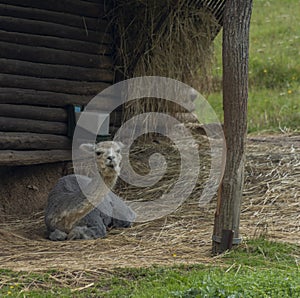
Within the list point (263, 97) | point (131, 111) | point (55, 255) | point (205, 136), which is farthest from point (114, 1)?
point (263, 97)

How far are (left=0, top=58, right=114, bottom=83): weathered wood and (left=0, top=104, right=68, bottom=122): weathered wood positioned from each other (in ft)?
1.47

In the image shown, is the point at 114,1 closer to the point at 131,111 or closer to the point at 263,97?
the point at 131,111

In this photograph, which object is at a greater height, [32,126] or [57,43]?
[57,43]

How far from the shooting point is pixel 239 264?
708 centimetres

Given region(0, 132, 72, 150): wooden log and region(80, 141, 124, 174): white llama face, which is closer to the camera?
region(80, 141, 124, 174): white llama face

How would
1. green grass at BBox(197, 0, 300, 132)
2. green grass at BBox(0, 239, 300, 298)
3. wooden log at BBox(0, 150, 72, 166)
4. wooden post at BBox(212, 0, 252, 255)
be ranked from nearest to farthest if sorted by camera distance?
green grass at BBox(0, 239, 300, 298), wooden post at BBox(212, 0, 252, 255), wooden log at BBox(0, 150, 72, 166), green grass at BBox(197, 0, 300, 132)

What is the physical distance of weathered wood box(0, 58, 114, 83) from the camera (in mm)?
10258

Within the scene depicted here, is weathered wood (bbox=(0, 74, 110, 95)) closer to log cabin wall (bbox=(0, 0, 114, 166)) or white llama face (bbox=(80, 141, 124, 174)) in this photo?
log cabin wall (bbox=(0, 0, 114, 166))

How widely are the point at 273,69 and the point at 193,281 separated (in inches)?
552

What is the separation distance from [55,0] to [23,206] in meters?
2.89

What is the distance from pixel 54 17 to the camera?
10.7m

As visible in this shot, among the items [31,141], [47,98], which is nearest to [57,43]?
[47,98]

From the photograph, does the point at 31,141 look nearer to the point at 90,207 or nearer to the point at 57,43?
the point at 57,43

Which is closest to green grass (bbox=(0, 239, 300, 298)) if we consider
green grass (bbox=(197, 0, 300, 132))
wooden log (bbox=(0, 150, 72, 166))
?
wooden log (bbox=(0, 150, 72, 166))
